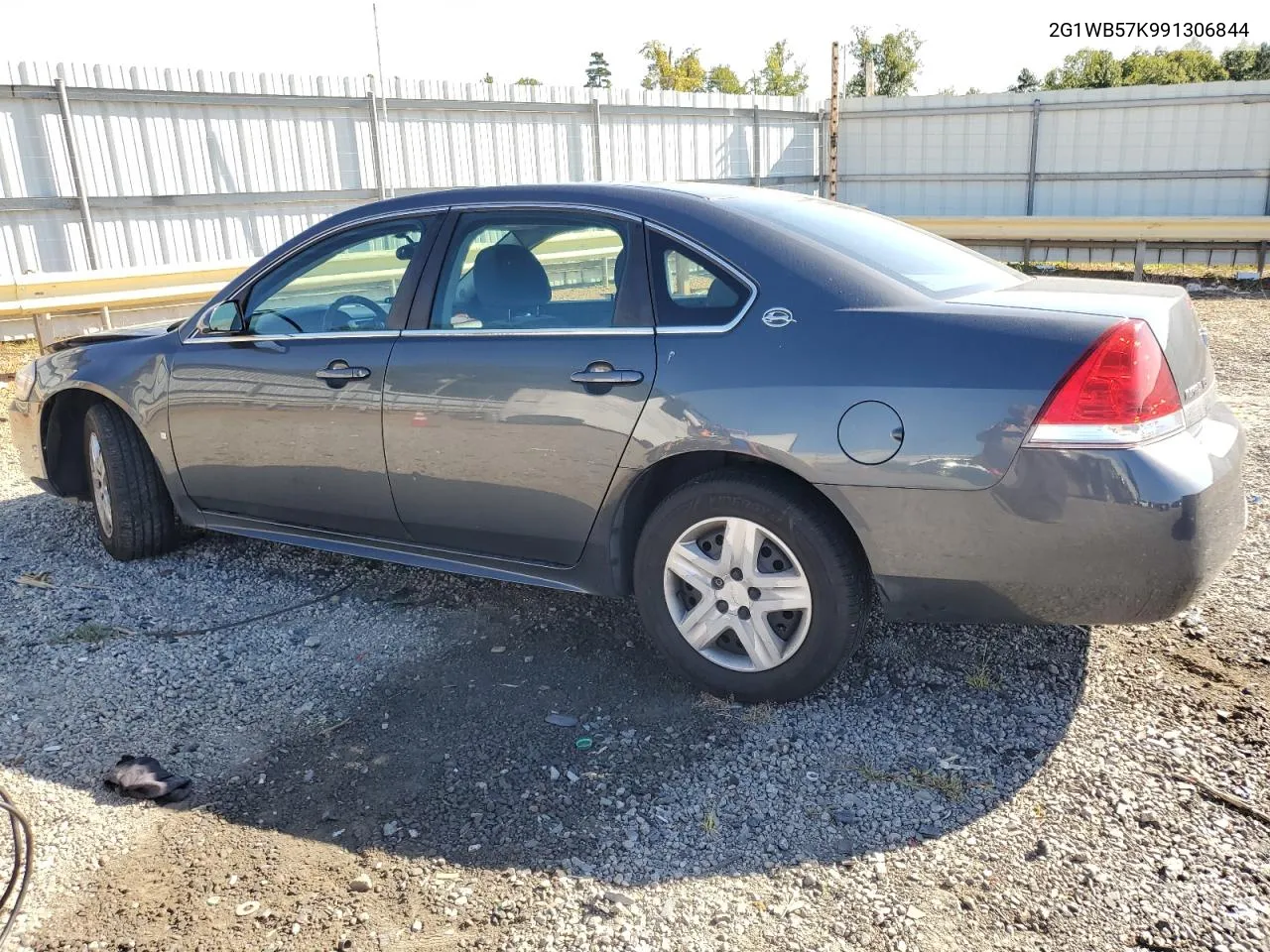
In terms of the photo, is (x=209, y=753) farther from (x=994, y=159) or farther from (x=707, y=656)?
(x=994, y=159)

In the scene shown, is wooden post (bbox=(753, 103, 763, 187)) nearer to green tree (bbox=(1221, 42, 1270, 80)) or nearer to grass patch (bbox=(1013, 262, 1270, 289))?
grass patch (bbox=(1013, 262, 1270, 289))

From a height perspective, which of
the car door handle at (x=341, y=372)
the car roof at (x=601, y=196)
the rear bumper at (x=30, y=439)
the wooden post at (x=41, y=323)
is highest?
the car roof at (x=601, y=196)

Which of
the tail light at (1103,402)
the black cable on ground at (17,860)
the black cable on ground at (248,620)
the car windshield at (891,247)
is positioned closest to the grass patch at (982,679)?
the tail light at (1103,402)

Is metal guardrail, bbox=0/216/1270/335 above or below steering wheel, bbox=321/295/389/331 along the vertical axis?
below

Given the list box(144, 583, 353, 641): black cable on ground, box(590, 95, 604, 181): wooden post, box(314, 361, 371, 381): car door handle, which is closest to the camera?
box(314, 361, 371, 381): car door handle

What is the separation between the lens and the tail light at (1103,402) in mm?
2785

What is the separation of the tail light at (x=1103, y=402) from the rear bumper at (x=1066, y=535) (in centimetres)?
5

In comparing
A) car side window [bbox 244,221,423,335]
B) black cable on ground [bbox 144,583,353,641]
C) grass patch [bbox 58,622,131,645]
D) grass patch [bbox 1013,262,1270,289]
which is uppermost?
car side window [bbox 244,221,423,335]

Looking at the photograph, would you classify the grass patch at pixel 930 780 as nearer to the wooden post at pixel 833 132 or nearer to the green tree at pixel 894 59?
the wooden post at pixel 833 132

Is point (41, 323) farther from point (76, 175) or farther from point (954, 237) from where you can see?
point (954, 237)

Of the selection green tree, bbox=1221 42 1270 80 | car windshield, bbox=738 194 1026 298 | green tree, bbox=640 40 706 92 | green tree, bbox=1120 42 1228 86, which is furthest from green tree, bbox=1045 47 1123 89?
car windshield, bbox=738 194 1026 298

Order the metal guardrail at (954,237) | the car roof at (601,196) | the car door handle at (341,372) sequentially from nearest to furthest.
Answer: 1. the car roof at (601,196)
2. the car door handle at (341,372)
3. the metal guardrail at (954,237)

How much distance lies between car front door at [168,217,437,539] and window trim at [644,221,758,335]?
1.00 meters

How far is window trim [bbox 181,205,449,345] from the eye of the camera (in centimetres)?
394
